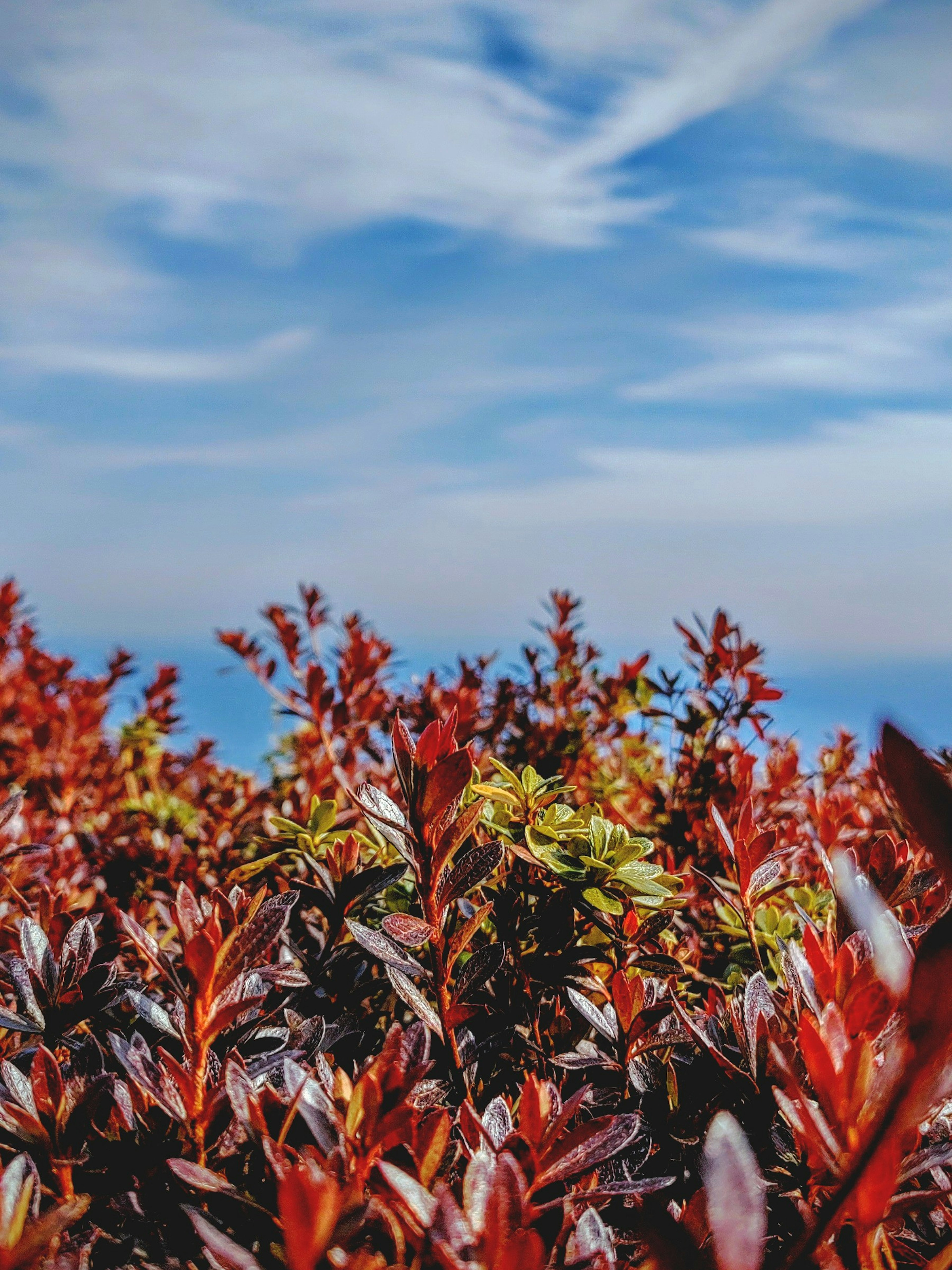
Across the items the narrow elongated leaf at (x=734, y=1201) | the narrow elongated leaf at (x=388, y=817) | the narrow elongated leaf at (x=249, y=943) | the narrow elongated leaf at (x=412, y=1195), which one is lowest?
the narrow elongated leaf at (x=734, y=1201)

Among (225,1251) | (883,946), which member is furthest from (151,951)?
(883,946)

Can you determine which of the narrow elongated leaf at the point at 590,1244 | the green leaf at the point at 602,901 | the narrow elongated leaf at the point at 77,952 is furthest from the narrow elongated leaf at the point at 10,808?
the narrow elongated leaf at the point at 590,1244

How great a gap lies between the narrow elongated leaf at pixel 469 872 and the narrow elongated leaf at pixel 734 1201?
530 mm

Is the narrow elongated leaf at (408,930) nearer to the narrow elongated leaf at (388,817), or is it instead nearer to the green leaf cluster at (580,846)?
the narrow elongated leaf at (388,817)

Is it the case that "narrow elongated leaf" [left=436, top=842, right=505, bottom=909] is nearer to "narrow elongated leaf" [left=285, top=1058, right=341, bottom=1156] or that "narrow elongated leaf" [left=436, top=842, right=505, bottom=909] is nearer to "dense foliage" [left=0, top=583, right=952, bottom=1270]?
"dense foliage" [left=0, top=583, right=952, bottom=1270]

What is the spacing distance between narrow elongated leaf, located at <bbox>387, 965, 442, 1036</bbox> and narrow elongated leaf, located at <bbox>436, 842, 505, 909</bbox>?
0.11 meters

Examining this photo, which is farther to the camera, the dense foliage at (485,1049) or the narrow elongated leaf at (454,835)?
the narrow elongated leaf at (454,835)

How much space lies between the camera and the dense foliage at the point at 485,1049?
0.90m

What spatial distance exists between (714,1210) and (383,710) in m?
2.58

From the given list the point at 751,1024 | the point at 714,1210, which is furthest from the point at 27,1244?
→ the point at 751,1024

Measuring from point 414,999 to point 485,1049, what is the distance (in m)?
0.17

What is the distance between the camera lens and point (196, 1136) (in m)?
1.16

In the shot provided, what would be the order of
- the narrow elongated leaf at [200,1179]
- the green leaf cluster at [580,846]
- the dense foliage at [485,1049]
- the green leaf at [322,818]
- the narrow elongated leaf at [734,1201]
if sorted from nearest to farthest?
the narrow elongated leaf at [734,1201], the dense foliage at [485,1049], the narrow elongated leaf at [200,1179], the green leaf cluster at [580,846], the green leaf at [322,818]

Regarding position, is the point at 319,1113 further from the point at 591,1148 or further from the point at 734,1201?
the point at 734,1201
